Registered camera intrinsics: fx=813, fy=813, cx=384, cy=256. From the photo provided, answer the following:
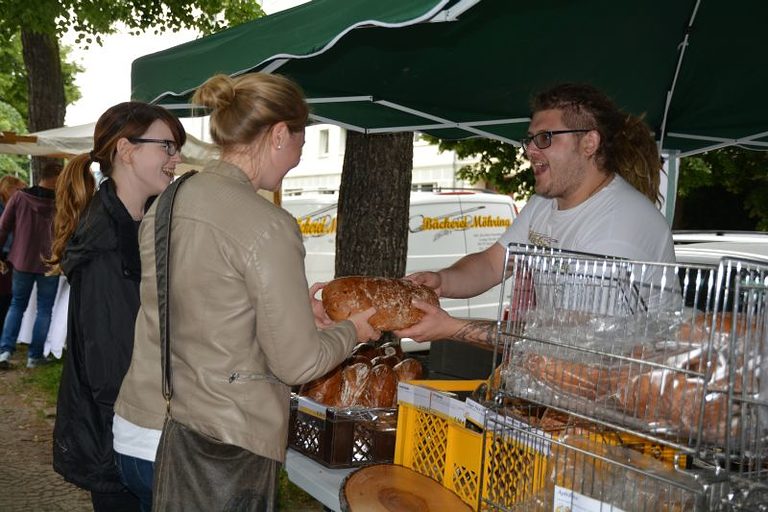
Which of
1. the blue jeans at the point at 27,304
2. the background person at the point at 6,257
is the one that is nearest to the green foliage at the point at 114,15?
the background person at the point at 6,257

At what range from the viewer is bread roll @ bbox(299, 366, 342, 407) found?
2.73 m

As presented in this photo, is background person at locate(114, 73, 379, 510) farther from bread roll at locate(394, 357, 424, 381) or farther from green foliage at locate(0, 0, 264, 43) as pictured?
green foliage at locate(0, 0, 264, 43)

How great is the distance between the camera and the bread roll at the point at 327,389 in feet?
8.95

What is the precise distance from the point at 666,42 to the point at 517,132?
4.17 feet

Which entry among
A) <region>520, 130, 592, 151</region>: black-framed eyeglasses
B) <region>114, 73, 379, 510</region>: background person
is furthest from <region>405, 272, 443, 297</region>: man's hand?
<region>114, 73, 379, 510</region>: background person

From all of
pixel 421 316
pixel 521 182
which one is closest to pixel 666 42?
pixel 421 316

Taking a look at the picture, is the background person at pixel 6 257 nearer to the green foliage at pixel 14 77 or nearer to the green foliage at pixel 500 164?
the green foliage at pixel 500 164

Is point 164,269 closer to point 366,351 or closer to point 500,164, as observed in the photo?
point 366,351

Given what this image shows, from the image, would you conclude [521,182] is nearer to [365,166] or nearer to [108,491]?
[365,166]

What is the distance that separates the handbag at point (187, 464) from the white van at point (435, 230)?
7.08 meters

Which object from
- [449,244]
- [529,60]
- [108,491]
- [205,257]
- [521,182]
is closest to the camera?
[205,257]

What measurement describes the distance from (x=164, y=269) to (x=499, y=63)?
8.79 ft

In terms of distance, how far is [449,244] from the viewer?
32.3 ft

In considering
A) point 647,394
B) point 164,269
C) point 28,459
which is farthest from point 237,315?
point 28,459
